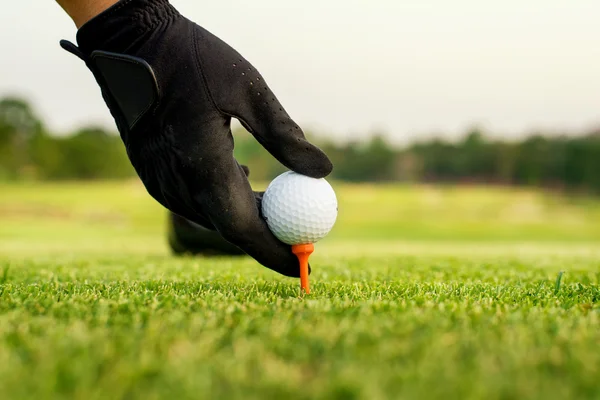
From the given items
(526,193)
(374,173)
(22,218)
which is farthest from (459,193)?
(22,218)

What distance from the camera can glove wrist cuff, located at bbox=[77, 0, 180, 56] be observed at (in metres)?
2.50

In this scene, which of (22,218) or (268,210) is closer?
(268,210)

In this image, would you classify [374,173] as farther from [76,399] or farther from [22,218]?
[76,399]

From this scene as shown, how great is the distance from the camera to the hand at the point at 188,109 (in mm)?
2531

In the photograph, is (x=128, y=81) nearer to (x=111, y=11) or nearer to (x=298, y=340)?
(x=111, y=11)

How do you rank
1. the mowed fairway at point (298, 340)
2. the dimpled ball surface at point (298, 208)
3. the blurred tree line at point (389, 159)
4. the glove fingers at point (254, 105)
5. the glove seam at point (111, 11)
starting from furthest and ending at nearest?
the blurred tree line at point (389, 159), the dimpled ball surface at point (298, 208), the glove fingers at point (254, 105), the glove seam at point (111, 11), the mowed fairway at point (298, 340)

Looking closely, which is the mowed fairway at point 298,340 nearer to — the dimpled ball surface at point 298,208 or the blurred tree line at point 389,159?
the dimpled ball surface at point 298,208

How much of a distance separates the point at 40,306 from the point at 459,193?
1448 inches

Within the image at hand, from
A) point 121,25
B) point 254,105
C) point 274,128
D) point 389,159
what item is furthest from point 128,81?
point 389,159

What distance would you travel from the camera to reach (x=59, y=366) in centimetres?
126

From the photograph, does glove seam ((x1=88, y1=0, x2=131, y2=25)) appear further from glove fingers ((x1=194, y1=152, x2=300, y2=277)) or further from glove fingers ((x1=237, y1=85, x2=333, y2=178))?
glove fingers ((x1=194, y1=152, x2=300, y2=277))

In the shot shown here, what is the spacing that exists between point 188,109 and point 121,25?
0.49 m

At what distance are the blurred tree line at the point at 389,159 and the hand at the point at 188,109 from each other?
37000 mm

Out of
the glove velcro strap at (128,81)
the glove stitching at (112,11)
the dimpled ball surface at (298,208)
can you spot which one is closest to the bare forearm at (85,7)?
the glove stitching at (112,11)
